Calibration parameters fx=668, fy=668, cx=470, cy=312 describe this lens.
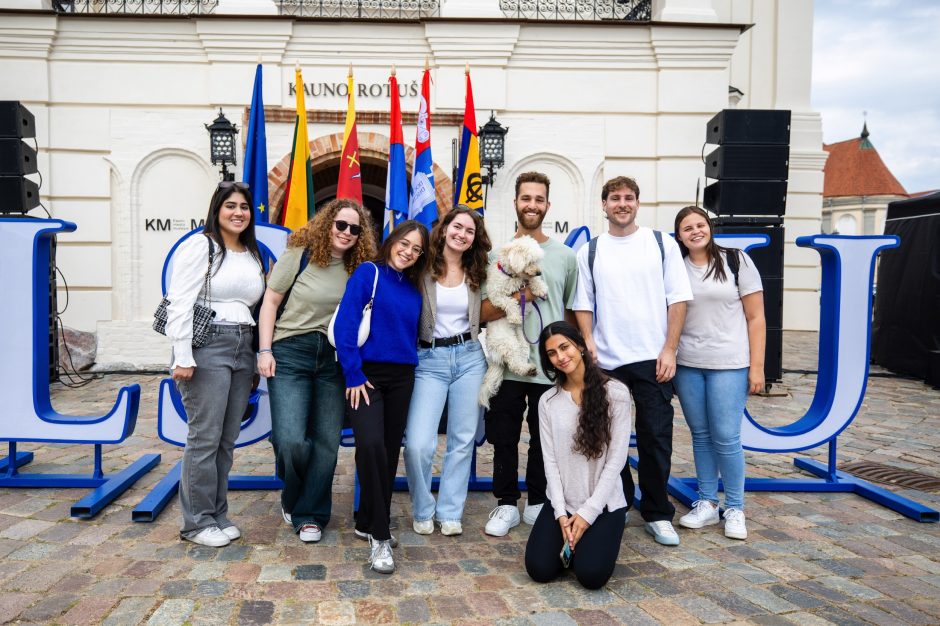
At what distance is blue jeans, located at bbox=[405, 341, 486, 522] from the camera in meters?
3.85

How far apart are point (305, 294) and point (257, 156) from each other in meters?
3.54

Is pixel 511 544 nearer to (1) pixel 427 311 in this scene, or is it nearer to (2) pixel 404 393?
(2) pixel 404 393

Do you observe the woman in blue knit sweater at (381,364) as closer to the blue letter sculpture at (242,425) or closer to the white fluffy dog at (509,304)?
the white fluffy dog at (509,304)

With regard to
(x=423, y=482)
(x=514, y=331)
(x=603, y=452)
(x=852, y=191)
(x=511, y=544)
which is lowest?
(x=511, y=544)

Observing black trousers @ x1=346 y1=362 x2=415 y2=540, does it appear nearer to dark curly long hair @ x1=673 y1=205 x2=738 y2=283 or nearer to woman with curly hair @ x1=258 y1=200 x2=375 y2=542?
woman with curly hair @ x1=258 y1=200 x2=375 y2=542

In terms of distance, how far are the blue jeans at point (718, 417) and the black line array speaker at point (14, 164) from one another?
22.6 feet

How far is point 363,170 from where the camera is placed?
1110 cm

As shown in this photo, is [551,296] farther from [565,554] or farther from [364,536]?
[364,536]

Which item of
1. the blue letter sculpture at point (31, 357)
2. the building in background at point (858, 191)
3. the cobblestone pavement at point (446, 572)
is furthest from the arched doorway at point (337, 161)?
the building in background at point (858, 191)

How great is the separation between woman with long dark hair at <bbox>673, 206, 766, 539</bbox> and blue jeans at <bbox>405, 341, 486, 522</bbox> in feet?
4.31

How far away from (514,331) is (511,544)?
124cm

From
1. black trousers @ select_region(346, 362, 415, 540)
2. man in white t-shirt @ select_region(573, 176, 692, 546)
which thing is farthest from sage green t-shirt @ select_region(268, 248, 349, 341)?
man in white t-shirt @ select_region(573, 176, 692, 546)

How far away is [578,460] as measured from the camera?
A: 347 centimetres

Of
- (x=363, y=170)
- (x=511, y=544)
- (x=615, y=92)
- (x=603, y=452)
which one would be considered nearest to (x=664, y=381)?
(x=603, y=452)
